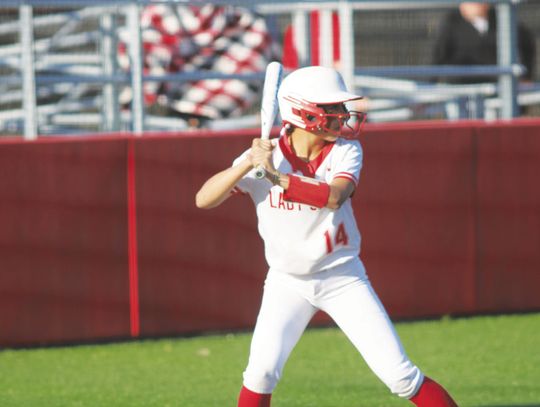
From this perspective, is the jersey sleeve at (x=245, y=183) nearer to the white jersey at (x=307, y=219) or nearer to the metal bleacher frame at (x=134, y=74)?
the white jersey at (x=307, y=219)

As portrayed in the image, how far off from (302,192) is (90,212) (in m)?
3.91

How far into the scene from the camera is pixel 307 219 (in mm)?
5715

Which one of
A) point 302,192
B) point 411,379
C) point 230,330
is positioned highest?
point 302,192

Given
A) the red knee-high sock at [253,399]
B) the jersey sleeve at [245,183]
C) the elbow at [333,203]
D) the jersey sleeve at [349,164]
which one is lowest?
the red knee-high sock at [253,399]

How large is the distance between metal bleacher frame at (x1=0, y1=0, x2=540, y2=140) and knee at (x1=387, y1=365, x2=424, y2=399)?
4212mm

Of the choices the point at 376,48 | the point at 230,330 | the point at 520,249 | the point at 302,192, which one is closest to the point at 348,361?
the point at 230,330

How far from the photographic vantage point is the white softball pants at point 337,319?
556 centimetres

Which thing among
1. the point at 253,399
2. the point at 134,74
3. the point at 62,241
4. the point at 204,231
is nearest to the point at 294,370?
the point at 204,231

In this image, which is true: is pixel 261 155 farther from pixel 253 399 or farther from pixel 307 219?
pixel 253 399

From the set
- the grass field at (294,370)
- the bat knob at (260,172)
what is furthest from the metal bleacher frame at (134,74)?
the bat knob at (260,172)

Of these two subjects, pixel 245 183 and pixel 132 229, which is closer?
pixel 245 183

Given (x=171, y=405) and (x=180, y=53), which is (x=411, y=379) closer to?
(x=171, y=405)

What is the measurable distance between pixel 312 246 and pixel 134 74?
394cm

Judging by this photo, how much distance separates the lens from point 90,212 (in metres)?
9.10
